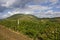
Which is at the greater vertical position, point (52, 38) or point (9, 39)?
point (9, 39)

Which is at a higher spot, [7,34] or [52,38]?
[7,34]

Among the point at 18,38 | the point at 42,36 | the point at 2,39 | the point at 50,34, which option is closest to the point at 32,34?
the point at 42,36

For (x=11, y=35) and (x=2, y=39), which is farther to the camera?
(x=11, y=35)

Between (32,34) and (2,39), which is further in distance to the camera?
(32,34)

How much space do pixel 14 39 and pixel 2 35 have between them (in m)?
1.19

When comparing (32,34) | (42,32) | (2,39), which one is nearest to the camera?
(2,39)

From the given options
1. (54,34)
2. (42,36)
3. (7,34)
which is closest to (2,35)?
(7,34)

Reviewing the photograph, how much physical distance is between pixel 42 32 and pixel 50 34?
1.58 m

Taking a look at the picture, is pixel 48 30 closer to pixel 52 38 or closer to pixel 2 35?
pixel 52 38

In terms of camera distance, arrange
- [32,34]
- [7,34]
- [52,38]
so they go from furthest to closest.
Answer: [52,38] < [32,34] < [7,34]

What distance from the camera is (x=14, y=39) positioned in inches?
742

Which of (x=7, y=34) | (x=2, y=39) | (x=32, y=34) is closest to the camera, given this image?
(x=2, y=39)

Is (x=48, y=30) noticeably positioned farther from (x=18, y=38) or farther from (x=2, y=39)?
(x=2, y=39)

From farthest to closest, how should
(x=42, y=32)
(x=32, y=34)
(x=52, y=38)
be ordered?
(x=42, y=32) < (x=52, y=38) < (x=32, y=34)
